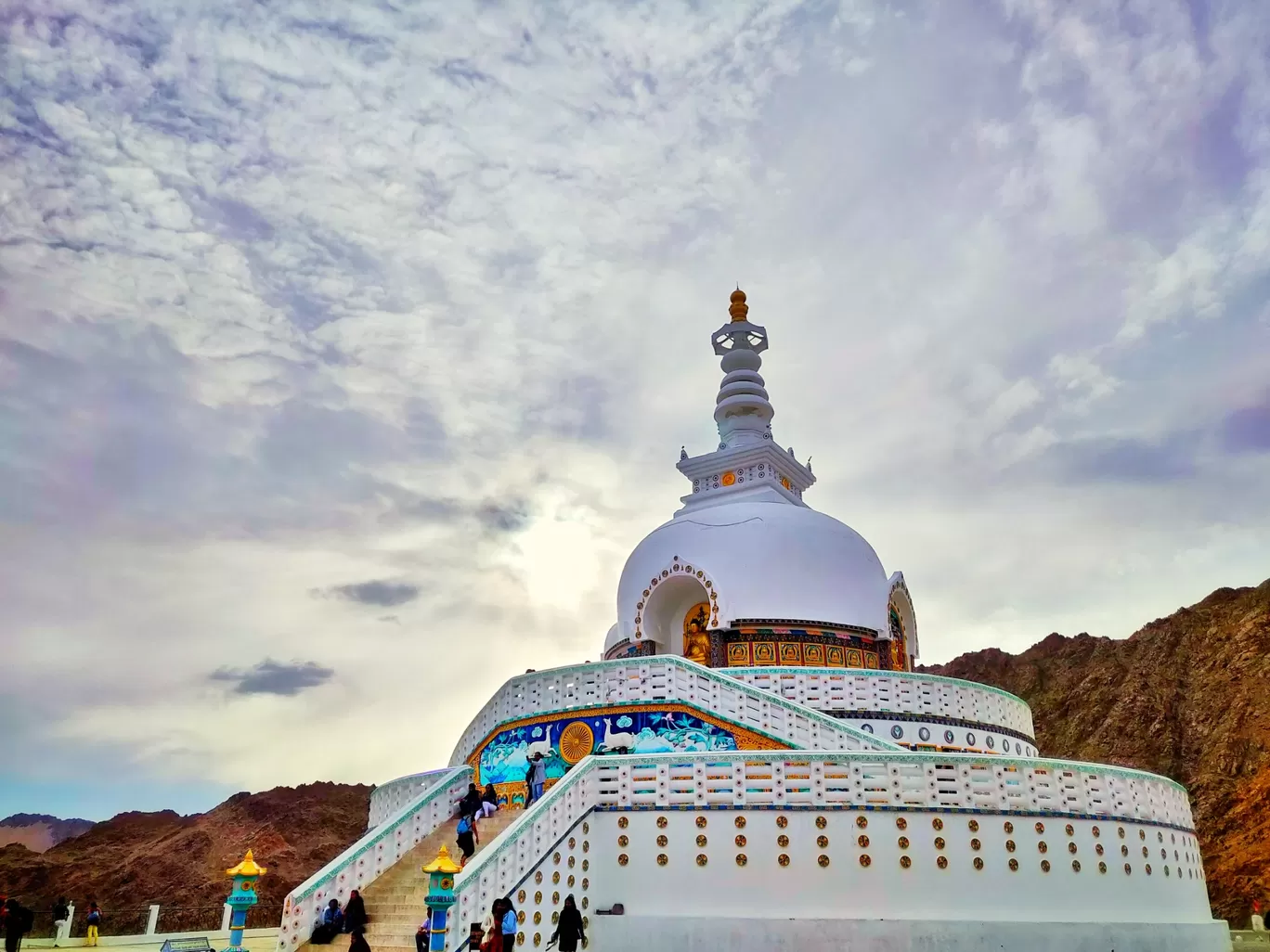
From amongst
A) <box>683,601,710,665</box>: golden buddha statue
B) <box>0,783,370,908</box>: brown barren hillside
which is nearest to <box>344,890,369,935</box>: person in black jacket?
<box>683,601,710,665</box>: golden buddha statue

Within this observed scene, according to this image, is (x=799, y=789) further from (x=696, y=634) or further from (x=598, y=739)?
(x=696, y=634)

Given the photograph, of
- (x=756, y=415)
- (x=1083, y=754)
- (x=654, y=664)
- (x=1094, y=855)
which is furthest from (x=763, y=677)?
(x=1083, y=754)

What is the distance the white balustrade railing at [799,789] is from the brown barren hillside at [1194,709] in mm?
20977

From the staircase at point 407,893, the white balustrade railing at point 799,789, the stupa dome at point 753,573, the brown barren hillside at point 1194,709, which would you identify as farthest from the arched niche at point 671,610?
the brown barren hillside at point 1194,709

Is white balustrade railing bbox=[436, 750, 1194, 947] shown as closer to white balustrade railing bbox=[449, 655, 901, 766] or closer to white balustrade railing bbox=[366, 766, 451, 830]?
white balustrade railing bbox=[449, 655, 901, 766]

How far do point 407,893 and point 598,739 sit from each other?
320 centimetres

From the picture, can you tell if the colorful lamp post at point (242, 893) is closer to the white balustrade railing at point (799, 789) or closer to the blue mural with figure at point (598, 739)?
the white balustrade railing at point (799, 789)

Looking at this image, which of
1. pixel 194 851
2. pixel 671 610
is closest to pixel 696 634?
pixel 671 610

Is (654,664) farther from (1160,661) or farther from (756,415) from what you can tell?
(1160,661)

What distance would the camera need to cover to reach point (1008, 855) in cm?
1134

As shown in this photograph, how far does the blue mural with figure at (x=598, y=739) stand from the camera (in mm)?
13852

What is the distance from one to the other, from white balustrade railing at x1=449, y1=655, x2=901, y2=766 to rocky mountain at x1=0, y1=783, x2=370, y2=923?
24.7 meters

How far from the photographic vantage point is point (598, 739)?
14273 mm

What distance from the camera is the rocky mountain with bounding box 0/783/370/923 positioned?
3847 centimetres
